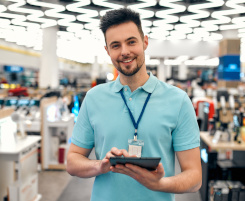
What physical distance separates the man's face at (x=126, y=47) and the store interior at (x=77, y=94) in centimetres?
31

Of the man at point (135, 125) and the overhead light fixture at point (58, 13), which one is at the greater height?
the overhead light fixture at point (58, 13)

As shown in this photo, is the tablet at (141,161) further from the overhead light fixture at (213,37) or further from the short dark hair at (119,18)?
the overhead light fixture at (213,37)

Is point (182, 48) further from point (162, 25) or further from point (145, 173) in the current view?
point (145, 173)

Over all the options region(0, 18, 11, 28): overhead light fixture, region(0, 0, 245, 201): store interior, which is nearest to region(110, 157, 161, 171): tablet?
region(0, 0, 245, 201): store interior

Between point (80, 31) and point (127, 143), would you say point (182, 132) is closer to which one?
point (127, 143)

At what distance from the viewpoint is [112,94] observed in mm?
1337

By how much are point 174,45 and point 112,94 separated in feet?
51.2

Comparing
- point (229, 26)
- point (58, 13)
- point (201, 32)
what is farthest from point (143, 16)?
point (201, 32)

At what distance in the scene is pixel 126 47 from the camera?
4.00 feet

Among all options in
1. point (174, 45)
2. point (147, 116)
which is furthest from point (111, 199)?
point (174, 45)

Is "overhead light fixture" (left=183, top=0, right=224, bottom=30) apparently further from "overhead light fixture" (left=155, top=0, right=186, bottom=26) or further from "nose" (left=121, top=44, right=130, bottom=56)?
"nose" (left=121, top=44, right=130, bottom=56)

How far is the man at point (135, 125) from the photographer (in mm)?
1204

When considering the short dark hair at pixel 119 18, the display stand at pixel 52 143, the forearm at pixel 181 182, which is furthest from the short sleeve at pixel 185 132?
the display stand at pixel 52 143

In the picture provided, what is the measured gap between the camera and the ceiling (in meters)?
8.78
